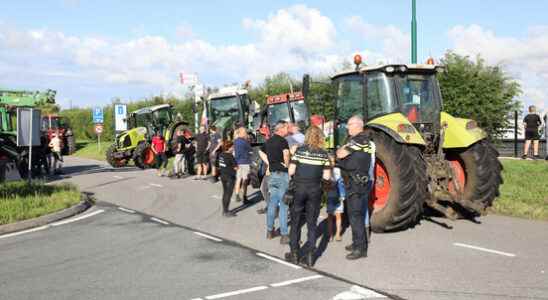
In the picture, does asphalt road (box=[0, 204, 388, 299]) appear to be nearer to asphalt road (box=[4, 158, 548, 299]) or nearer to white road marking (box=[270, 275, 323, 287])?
white road marking (box=[270, 275, 323, 287])

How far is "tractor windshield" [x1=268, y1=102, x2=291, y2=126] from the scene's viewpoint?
56.6 feet

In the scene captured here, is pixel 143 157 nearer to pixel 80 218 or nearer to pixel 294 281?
pixel 80 218

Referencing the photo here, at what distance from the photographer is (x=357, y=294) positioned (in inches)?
213

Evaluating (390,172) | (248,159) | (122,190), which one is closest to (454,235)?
(390,172)

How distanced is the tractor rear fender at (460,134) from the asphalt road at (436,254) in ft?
4.27

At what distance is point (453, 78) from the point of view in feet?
57.8

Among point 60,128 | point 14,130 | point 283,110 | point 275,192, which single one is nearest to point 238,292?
point 275,192

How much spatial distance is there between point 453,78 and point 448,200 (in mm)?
10104

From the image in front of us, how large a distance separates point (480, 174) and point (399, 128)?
68.4 inches

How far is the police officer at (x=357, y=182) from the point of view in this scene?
6.80m

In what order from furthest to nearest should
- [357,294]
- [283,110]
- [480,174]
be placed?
1. [283,110]
2. [480,174]
3. [357,294]

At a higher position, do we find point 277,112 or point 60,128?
point 277,112

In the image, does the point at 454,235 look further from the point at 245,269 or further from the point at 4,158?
the point at 4,158

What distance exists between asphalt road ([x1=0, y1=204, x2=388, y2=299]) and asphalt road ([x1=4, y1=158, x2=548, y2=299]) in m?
0.43
